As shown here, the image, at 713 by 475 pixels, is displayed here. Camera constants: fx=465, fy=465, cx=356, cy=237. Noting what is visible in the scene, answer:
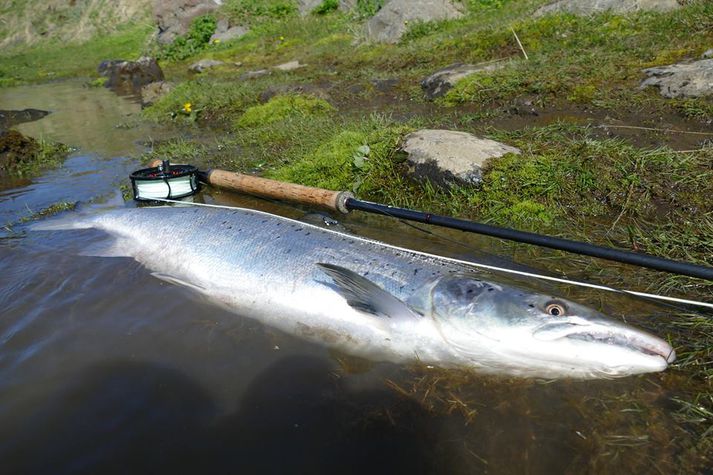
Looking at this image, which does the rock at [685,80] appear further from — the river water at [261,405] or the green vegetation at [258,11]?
the green vegetation at [258,11]

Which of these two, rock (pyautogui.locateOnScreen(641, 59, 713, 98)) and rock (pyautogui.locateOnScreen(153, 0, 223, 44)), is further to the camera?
rock (pyautogui.locateOnScreen(153, 0, 223, 44))

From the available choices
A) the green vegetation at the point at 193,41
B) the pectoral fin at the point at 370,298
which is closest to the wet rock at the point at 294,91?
the pectoral fin at the point at 370,298

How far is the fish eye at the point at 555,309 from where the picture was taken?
8.82 ft

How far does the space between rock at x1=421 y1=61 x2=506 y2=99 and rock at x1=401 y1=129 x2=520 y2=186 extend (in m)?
3.49

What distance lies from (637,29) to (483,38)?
126 inches

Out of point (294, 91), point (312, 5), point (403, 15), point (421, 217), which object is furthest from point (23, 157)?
point (312, 5)

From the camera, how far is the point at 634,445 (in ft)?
7.29

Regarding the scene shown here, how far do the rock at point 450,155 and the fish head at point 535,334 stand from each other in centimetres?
A: 203

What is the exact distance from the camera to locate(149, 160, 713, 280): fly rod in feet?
8.93

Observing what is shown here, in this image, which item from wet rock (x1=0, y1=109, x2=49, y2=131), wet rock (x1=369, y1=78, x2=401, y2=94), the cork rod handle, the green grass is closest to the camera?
the cork rod handle

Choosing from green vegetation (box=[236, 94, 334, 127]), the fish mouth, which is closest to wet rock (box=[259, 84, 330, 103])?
green vegetation (box=[236, 94, 334, 127])

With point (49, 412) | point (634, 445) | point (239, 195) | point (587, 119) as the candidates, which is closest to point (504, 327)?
point (634, 445)

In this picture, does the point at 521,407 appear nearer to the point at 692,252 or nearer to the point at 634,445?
the point at 634,445

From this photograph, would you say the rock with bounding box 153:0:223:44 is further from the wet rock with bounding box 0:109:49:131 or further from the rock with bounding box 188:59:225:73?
the wet rock with bounding box 0:109:49:131
